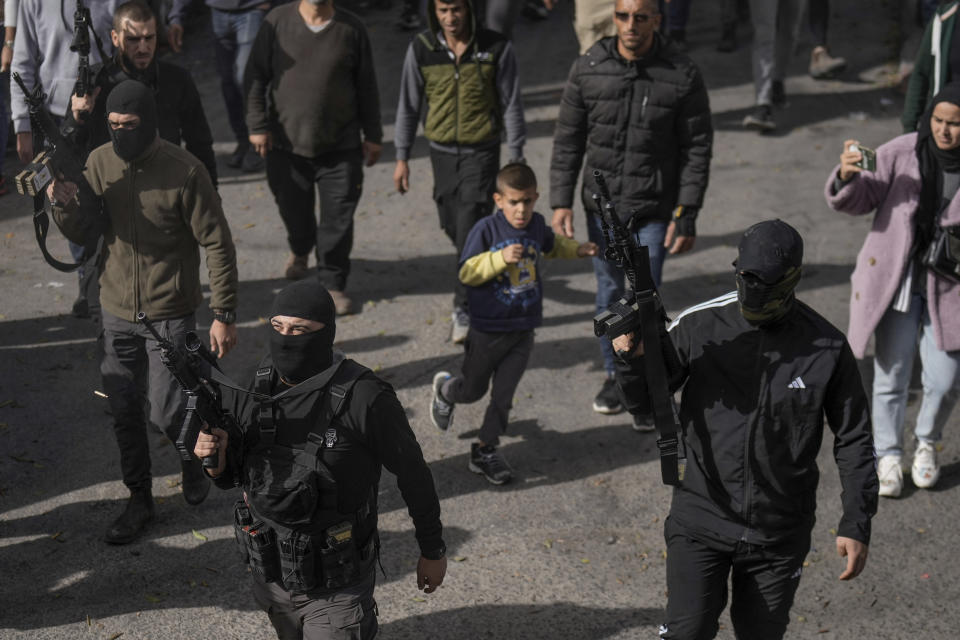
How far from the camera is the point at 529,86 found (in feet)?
46.4

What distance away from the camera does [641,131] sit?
23.5 ft

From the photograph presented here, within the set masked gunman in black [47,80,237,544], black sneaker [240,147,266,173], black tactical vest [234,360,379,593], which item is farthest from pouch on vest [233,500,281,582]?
black sneaker [240,147,266,173]

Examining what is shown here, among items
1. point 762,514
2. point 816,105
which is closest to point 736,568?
point 762,514

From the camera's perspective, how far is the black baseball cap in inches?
167

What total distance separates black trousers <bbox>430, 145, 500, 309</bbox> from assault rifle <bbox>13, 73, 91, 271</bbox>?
2946 millimetres

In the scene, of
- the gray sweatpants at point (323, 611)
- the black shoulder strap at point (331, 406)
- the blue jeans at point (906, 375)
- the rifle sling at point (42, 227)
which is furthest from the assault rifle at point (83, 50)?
the blue jeans at point (906, 375)

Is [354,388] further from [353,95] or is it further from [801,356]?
[353,95]

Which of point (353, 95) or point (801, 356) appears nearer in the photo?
point (801, 356)

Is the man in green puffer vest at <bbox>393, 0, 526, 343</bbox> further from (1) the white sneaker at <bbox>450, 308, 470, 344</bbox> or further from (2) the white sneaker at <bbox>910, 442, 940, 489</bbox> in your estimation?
(2) the white sneaker at <bbox>910, 442, 940, 489</bbox>

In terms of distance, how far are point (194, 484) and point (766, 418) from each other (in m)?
3.49

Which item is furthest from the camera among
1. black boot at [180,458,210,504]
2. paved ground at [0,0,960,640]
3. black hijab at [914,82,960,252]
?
black boot at [180,458,210,504]

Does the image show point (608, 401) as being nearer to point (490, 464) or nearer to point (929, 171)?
point (490, 464)

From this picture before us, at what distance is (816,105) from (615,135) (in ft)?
23.8

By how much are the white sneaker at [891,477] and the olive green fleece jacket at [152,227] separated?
3965 millimetres
